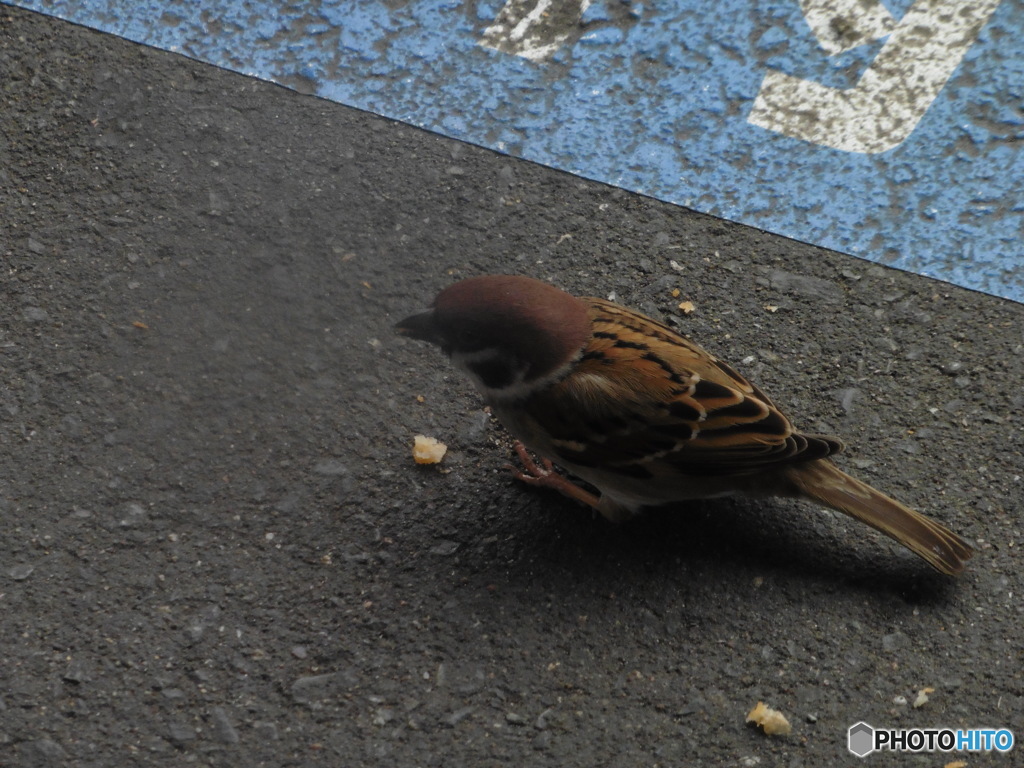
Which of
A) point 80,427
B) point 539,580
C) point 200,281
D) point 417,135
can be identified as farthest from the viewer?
point 417,135

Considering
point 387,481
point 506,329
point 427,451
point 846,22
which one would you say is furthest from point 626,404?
point 846,22

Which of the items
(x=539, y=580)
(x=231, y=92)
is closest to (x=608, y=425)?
(x=539, y=580)

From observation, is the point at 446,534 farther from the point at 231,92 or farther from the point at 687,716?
the point at 231,92

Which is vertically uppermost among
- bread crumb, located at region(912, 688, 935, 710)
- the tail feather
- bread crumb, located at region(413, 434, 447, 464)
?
the tail feather

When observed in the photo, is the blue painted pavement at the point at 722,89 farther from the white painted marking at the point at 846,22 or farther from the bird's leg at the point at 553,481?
the bird's leg at the point at 553,481

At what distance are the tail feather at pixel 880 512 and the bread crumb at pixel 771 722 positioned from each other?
577mm

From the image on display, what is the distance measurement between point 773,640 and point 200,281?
216 centimetres

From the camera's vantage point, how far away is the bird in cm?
260

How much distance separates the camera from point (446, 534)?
2.96 metres

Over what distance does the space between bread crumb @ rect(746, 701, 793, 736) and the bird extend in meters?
0.58

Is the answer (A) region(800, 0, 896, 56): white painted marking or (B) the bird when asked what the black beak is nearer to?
(B) the bird

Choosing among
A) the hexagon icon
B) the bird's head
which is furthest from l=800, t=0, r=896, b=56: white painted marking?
the hexagon icon

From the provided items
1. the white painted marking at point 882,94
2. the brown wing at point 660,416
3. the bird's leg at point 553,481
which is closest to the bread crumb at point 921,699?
the brown wing at point 660,416

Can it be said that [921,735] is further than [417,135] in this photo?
No
